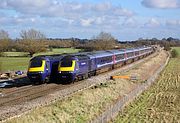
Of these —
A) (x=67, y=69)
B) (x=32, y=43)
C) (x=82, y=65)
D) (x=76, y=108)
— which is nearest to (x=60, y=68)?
(x=67, y=69)

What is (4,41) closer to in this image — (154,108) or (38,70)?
(38,70)

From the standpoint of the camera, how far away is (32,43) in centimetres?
11231

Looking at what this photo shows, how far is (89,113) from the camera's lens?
23859mm

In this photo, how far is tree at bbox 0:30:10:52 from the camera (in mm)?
107281

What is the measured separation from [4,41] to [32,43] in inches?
328

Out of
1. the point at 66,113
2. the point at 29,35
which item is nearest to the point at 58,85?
the point at 66,113

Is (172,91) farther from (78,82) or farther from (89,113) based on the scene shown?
(89,113)

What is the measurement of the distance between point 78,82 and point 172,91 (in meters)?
9.41

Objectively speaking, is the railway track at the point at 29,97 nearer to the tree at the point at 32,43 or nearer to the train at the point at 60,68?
the train at the point at 60,68

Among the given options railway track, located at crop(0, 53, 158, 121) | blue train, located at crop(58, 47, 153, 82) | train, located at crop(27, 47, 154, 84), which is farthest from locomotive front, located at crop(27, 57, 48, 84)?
blue train, located at crop(58, 47, 153, 82)

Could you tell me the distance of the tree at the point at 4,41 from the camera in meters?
107

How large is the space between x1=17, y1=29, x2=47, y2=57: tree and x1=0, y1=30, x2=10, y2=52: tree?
392cm

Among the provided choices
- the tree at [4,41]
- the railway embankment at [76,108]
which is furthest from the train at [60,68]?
the tree at [4,41]

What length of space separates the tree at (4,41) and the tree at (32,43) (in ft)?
12.9
